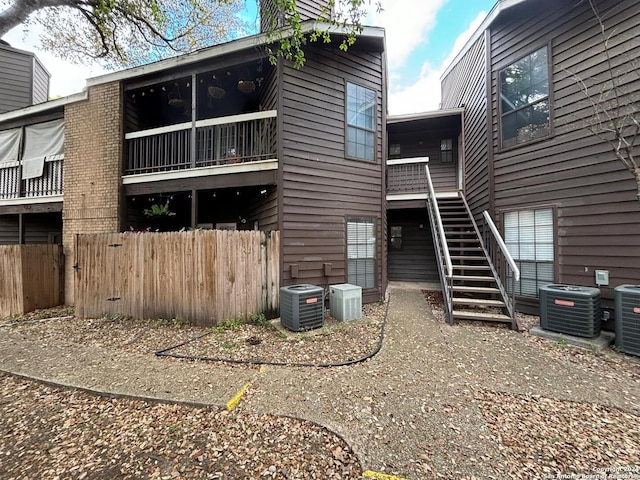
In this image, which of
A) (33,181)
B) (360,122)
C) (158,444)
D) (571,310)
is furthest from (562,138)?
(33,181)

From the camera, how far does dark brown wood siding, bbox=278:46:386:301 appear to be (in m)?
6.03

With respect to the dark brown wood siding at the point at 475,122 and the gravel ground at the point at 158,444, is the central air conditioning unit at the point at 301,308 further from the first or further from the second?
the dark brown wood siding at the point at 475,122

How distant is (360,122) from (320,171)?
199 cm

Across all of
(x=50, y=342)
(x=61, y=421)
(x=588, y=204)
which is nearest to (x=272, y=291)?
(x=61, y=421)

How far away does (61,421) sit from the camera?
8.86ft

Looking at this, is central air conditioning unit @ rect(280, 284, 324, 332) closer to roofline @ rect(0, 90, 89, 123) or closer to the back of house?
the back of house

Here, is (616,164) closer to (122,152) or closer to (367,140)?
(367,140)

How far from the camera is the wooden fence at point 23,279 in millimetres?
6641

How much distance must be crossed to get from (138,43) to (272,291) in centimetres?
1024

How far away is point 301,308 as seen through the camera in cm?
486

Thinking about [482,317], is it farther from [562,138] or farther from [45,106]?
[45,106]

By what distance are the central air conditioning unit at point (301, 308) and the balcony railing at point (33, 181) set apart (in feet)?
26.1

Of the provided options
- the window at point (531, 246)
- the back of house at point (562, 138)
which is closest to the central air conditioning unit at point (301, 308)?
the window at point (531, 246)

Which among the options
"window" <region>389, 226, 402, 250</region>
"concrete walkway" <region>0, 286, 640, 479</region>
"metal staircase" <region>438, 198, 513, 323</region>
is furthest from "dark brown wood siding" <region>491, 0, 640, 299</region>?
"window" <region>389, 226, 402, 250</region>
